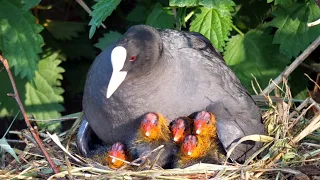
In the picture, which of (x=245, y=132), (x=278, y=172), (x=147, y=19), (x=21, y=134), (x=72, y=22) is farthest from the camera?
(x=72, y=22)

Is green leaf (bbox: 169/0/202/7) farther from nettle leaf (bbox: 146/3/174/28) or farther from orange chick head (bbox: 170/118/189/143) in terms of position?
orange chick head (bbox: 170/118/189/143)

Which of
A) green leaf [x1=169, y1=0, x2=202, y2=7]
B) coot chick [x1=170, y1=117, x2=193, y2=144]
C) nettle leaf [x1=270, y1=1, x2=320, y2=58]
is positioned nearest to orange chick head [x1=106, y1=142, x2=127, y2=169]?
coot chick [x1=170, y1=117, x2=193, y2=144]

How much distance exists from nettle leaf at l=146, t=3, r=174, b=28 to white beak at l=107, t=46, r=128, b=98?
1.09 metres

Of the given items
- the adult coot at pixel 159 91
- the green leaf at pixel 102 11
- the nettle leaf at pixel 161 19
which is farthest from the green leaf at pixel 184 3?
the nettle leaf at pixel 161 19

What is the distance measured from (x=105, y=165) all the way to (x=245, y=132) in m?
0.80

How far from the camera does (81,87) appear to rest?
650 cm

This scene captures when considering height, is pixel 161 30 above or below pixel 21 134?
above

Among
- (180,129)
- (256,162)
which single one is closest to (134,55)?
(180,129)

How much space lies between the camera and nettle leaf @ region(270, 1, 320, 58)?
5.23 meters

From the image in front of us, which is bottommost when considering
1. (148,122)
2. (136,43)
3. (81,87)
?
(81,87)

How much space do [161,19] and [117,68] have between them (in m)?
1.19

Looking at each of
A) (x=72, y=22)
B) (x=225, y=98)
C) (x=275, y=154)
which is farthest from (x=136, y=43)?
(x=72, y=22)

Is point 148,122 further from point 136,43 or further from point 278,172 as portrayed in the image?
point 278,172

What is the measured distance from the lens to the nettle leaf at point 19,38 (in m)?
5.38
